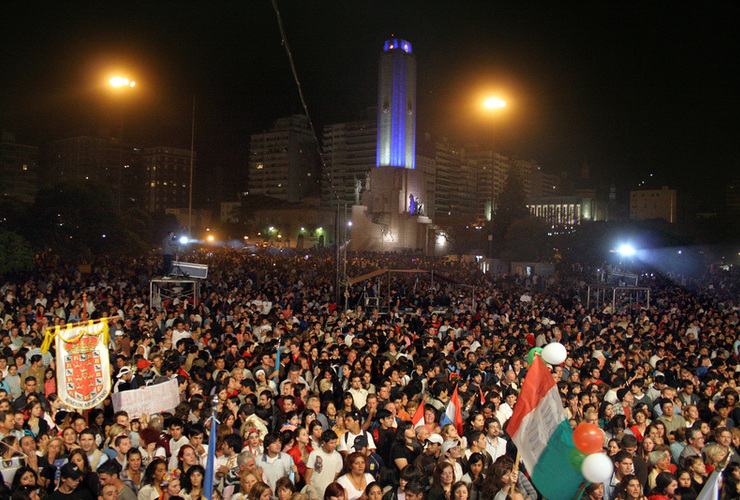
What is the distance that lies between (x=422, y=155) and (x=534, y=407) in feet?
344

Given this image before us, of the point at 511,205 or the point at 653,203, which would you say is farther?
the point at 653,203

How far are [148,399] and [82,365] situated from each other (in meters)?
0.76

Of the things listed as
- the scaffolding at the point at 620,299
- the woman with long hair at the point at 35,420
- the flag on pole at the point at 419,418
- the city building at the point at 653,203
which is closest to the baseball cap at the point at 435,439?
the flag on pole at the point at 419,418

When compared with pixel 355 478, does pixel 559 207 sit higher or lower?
higher

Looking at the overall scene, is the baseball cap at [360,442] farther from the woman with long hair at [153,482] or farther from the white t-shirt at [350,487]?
the woman with long hair at [153,482]

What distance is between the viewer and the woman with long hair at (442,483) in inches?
196

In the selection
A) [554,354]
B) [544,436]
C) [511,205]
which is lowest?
[544,436]

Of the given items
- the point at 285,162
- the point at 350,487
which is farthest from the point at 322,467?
the point at 285,162

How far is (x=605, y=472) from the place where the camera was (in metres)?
4.16

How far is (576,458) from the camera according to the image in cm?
477

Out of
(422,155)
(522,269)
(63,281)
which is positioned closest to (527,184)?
(422,155)

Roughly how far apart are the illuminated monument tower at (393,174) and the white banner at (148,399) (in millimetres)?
69130

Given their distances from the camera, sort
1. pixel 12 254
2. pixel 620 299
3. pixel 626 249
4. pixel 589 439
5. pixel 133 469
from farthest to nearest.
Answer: pixel 626 249
pixel 620 299
pixel 12 254
pixel 133 469
pixel 589 439

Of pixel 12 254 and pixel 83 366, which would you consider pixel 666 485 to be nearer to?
pixel 83 366
